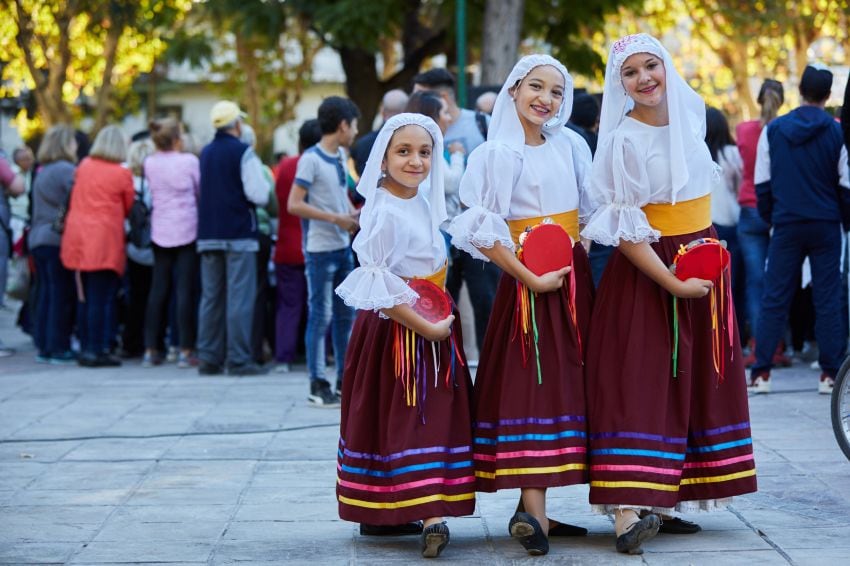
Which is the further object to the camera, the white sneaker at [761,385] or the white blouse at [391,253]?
the white sneaker at [761,385]

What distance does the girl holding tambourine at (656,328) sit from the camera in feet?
17.1

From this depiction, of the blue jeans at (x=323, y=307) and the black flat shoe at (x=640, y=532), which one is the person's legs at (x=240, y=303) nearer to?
the blue jeans at (x=323, y=307)

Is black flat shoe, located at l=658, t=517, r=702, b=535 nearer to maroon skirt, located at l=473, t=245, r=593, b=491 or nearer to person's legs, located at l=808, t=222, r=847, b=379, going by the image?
maroon skirt, located at l=473, t=245, r=593, b=491

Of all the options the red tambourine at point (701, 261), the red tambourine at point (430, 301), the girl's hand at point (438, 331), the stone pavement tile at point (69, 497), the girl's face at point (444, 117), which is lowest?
the stone pavement tile at point (69, 497)

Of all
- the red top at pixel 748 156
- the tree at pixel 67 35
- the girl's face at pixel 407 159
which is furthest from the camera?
the tree at pixel 67 35

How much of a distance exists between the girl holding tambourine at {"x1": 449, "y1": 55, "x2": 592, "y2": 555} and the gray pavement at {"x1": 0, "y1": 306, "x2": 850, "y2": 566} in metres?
0.33

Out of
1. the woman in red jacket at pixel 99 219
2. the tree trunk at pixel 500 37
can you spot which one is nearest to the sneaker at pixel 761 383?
the woman in red jacket at pixel 99 219

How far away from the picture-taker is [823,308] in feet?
30.1

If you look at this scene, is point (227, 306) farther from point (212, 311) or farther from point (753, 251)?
point (753, 251)

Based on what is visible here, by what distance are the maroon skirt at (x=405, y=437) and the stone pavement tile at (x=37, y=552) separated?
109 centimetres

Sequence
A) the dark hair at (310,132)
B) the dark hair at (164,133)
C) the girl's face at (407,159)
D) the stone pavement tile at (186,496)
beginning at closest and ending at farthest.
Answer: the girl's face at (407,159) < the stone pavement tile at (186,496) < the dark hair at (310,132) < the dark hair at (164,133)

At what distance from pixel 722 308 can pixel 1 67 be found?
16945mm

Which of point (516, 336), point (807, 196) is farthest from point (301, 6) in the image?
point (516, 336)

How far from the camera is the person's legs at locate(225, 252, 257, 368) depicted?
10.9 meters
